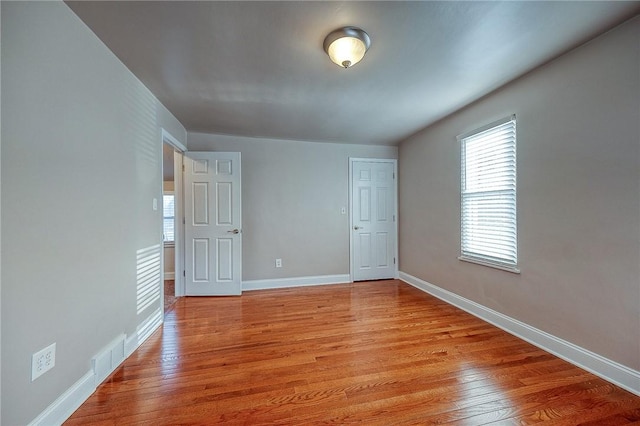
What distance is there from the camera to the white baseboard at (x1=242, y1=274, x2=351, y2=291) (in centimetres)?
390

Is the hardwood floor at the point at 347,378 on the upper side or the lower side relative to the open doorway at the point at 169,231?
lower

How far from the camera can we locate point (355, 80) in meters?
2.32

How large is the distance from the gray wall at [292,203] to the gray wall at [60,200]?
178 cm

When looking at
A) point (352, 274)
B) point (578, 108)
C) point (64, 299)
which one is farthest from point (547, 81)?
point (64, 299)

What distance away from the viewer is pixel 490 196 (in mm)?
2715

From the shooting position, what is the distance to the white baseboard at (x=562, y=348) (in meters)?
1.69

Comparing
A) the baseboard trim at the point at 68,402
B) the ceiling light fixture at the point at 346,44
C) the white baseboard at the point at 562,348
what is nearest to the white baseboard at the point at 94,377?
the baseboard trim at the point at 68,402

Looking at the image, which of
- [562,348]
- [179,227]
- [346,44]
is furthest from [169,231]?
[562,348]

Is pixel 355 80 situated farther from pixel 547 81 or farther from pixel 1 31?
pixel 1 31

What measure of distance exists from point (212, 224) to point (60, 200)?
2.18 meters

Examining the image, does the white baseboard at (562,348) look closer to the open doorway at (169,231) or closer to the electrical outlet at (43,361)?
the electrical outlet at (43,361)

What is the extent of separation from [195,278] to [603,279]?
4.16 m

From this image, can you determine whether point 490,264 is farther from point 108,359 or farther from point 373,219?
point 108,359

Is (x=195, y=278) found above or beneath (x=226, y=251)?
beneath
